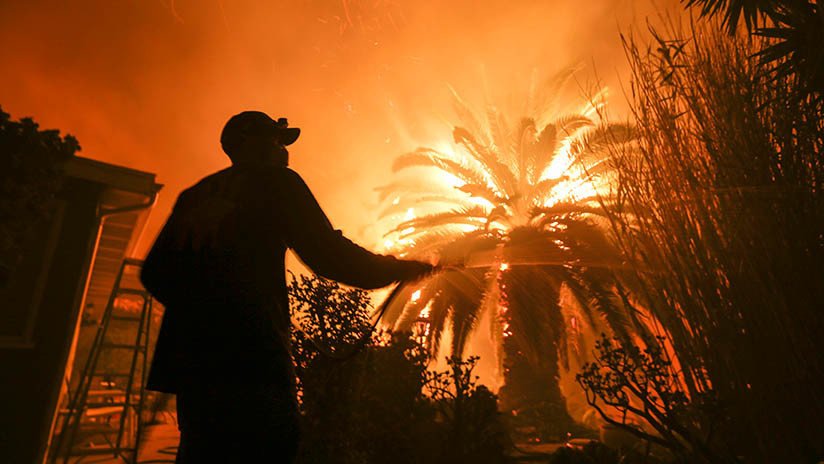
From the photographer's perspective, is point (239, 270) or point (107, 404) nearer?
point (239, 270)

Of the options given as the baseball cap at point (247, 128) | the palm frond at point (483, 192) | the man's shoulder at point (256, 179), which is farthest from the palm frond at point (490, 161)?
the man's shoulder at point (256, 179)

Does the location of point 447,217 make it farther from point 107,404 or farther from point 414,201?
point 107,404

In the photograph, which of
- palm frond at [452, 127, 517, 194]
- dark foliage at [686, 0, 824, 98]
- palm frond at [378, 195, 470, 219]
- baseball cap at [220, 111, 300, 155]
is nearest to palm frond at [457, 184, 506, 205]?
palm frond at [452, 127, 517, 194]

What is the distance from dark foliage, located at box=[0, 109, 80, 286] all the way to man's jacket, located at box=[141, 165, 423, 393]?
2.88 meters

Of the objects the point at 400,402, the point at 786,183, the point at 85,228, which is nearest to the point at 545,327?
the point at 400,402

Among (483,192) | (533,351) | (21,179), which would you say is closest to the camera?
(21,179)

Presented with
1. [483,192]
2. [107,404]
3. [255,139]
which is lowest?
[107,404]

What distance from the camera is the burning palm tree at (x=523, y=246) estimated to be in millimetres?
9531

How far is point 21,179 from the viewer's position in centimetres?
355

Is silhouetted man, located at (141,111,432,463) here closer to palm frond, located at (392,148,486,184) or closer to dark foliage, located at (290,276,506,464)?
dark foliage, located at (290,276,506,464)

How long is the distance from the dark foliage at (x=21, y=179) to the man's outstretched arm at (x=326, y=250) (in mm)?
3273

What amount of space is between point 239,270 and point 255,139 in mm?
560

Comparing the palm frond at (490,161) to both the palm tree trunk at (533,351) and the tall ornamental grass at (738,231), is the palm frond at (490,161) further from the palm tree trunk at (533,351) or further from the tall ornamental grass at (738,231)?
the tall ornamental grass at (738,231)

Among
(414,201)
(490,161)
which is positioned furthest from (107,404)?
(490,161)
